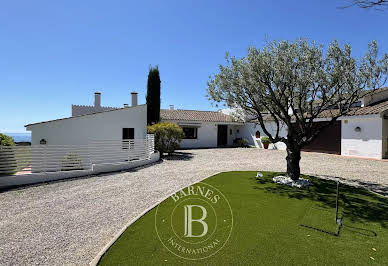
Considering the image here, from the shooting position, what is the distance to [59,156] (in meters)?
9.88

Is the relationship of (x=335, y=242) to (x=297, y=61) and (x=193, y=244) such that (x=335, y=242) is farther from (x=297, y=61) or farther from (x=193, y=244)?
(x=297, y=61)

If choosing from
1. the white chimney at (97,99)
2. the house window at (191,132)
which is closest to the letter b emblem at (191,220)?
the house window at (191,132)

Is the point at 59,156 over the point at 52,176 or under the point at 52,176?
over

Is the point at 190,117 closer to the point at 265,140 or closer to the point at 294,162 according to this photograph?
the point at 265,140

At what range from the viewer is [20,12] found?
9594 mm

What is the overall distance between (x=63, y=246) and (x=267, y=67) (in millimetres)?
8226

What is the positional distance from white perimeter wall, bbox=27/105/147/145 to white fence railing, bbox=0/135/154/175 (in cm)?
236

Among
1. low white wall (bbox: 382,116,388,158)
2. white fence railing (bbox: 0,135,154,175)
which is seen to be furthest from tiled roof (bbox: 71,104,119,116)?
low white wall (bbox: 382,116,388,158)

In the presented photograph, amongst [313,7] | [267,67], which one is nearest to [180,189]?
[267,67]

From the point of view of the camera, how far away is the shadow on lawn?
530 cm

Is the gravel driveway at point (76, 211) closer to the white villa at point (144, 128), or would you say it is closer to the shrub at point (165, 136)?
the white villa at point (144, 128)

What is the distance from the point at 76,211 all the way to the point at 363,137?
66.7 feet

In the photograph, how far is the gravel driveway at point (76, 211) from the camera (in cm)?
380

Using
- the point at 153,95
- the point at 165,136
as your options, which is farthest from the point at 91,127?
the point at 153,95
